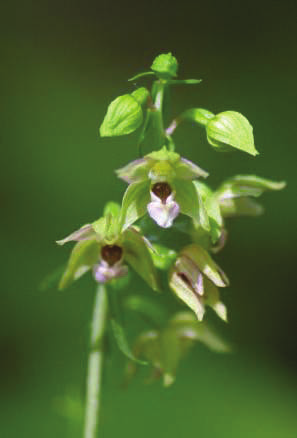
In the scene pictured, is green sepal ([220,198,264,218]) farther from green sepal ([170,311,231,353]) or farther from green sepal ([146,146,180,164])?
green sepal ([146,146,180,164])

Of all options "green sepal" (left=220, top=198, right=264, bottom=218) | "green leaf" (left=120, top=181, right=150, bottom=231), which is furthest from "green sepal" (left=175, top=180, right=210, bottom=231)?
"green sepal" (left=220, top=198, right=264, bottom=218)

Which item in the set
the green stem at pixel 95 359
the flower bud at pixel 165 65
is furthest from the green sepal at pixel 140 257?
the flower bud at pixel 165 65

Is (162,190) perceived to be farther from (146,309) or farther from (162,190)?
(146,309)

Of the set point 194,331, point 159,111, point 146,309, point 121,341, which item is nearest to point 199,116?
point 159,111

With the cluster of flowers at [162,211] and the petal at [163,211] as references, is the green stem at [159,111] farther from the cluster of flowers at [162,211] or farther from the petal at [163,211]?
the petal at [163,211]

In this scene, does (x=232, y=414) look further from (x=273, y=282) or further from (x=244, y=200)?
(x=244, y=200)

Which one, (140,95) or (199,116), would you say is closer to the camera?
(140,95)
